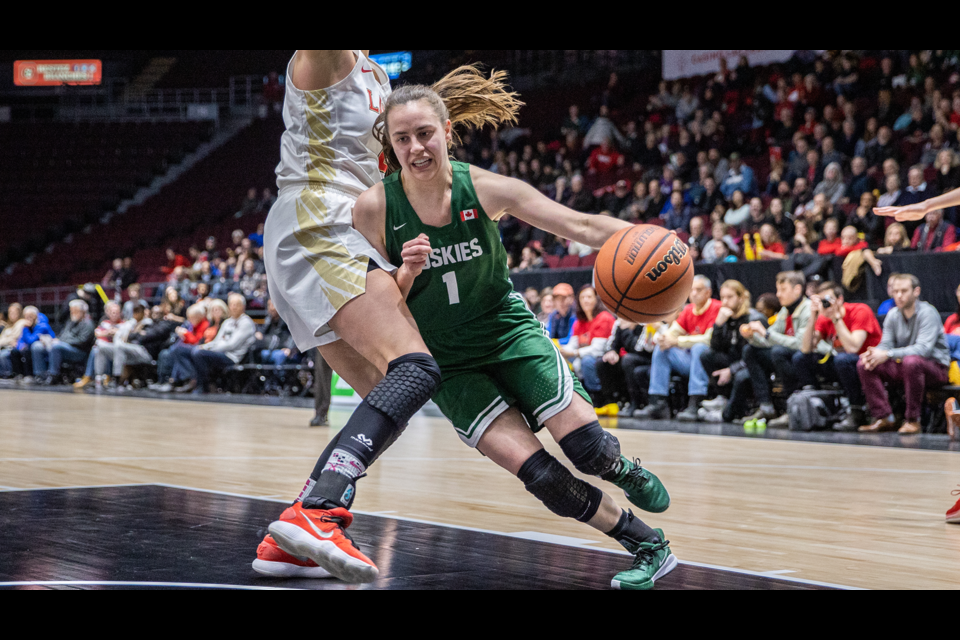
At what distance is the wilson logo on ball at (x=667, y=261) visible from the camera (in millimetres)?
2836

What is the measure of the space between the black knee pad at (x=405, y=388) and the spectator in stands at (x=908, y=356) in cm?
530

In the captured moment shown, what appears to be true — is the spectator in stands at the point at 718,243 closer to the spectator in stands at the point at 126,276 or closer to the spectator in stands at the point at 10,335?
the spectator in stands at the point at 10,335

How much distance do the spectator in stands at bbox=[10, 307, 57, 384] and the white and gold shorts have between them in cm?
1330

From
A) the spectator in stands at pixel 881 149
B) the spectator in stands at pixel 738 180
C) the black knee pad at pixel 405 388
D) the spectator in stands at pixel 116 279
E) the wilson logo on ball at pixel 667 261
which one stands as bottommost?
the black knee pad at pixel 405 388

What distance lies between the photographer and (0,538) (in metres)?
3.45

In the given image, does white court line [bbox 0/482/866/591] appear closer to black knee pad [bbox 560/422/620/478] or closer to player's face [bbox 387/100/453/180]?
black knee pad [bbox 560/422/620/478]

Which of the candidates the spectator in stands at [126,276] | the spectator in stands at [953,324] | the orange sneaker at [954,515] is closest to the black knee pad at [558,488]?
the orange sneaker at [954,515]

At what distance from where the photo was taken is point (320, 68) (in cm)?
311

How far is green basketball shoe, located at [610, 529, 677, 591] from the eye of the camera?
2.77m

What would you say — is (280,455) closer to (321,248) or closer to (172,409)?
(321,248)

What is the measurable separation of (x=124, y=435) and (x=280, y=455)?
1902mm

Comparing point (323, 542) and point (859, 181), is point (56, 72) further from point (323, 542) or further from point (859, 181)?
point (323, 542)
